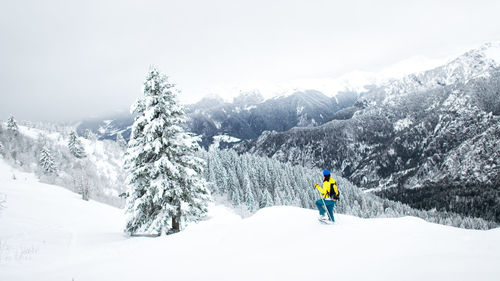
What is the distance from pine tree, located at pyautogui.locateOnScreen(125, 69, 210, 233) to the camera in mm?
15484

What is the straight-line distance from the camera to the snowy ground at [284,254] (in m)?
5.59

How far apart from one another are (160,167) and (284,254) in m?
10.8

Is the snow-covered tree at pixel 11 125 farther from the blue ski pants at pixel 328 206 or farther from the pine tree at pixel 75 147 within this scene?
the blue ski pants at pixel 328 206

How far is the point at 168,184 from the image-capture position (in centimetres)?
1552

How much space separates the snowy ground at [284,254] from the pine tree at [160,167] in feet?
13.1

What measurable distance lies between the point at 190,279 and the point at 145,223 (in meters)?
11.3

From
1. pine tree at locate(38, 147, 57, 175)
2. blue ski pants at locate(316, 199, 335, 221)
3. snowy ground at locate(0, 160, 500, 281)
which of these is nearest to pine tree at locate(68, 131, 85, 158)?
pine tree at locate(38, 147, 57, 175)

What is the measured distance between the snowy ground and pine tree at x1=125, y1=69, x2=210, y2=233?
157 inches

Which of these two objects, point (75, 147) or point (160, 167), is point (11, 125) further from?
point (160, 167)

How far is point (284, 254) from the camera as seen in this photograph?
23.6 ft

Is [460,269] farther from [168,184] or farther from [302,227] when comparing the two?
[168,184]

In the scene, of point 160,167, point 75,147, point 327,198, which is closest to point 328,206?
point 327,198

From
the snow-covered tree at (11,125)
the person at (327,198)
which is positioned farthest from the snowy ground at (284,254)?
the snow-covered tree at (11,125)

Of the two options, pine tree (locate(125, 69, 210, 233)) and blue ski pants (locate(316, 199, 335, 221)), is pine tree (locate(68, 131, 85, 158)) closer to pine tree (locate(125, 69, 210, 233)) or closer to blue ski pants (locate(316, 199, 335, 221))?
pine tree (locate(125, 69, 210, 233))
